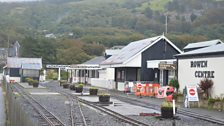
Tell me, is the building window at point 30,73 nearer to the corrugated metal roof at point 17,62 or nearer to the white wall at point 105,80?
the corrugated metal roof at point 17,62

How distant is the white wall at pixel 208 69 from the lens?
2748 centimetres

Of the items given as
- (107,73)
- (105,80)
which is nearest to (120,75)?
(105,80)

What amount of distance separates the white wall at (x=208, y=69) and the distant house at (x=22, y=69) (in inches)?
1854

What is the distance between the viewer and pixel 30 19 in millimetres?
190875

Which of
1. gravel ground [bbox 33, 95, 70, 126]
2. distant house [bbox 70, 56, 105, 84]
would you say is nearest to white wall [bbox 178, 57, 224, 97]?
gravel ground [bbox 33, 95, 70, 126]

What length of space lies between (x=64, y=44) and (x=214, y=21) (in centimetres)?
4197

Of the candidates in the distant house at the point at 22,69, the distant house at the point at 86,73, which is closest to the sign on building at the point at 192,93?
the distant house at the point at 86,73

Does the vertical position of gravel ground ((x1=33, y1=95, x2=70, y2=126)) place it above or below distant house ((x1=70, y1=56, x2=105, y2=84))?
below

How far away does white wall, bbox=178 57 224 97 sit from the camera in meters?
27.5

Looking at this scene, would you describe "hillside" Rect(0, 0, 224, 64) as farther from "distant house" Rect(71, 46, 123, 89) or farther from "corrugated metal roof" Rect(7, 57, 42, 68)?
"corrugated metal roof" Rect(7, 57, 42, 68)

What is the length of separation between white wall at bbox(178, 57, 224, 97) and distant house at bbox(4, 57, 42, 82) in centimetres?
4710

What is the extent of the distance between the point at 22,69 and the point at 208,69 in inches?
2059

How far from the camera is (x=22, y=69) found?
76688 mm

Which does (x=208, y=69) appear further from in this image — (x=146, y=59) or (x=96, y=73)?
(x=96, y=73)
